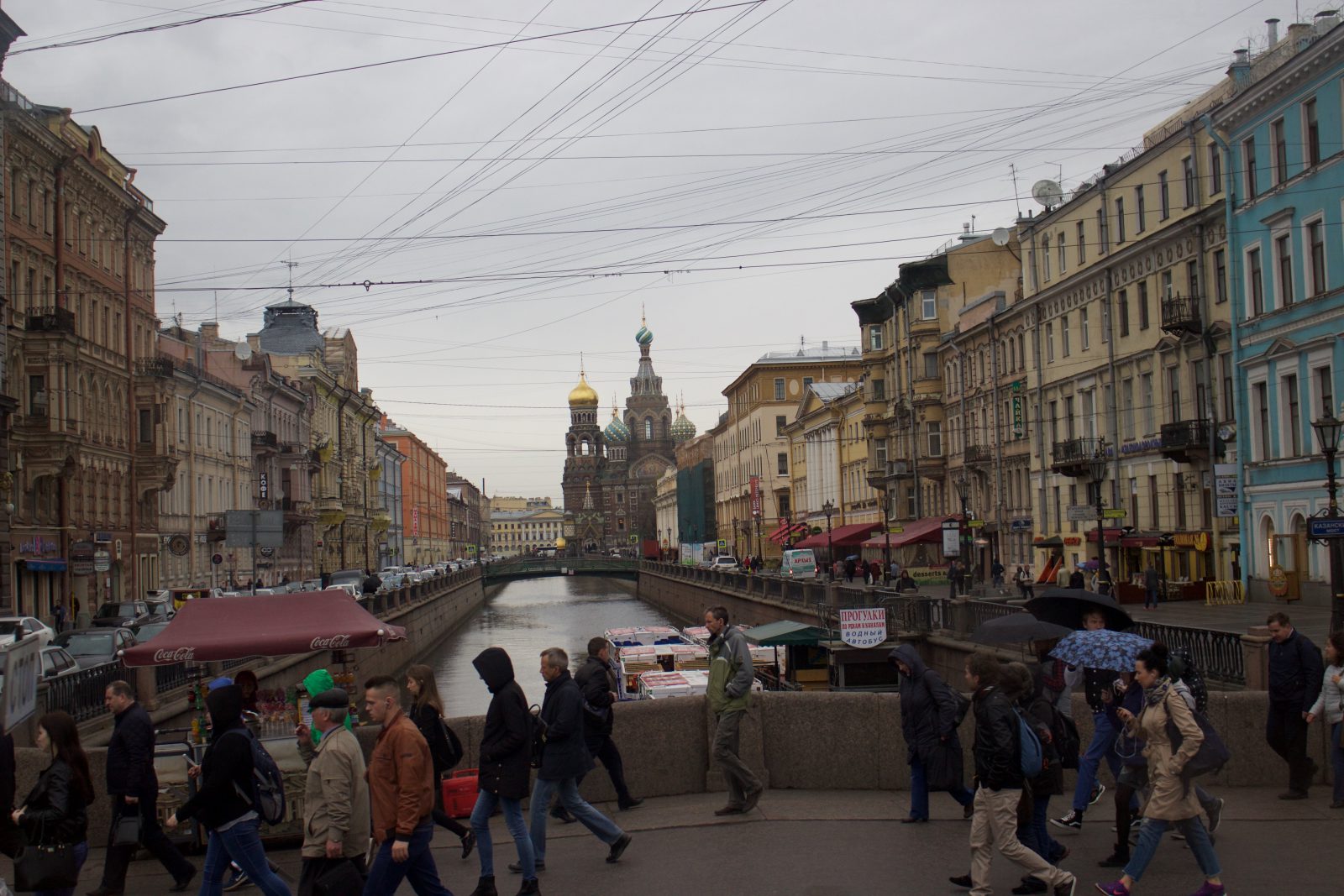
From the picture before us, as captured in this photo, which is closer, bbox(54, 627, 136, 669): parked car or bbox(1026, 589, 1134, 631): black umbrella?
bbox(1026, 589, 1134, 631): black umbrella

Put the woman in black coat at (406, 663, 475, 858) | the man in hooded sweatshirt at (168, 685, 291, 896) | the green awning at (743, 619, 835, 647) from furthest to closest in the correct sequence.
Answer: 1. the green awning at (743, 619, 835, 647)
2. the woman in black coat at (406, 663, 475, 858)
3. the man in hooded sweatshirt at (168, 685, 291, 896)

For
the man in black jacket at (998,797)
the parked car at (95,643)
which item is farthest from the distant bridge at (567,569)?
the man in black jacket at (998,797)

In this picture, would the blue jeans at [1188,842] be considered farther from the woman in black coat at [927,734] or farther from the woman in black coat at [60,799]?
the woman in black coat at [60,799]

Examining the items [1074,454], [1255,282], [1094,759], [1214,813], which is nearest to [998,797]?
[1214,813]

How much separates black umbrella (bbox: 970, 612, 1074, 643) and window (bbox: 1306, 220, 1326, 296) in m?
22.9

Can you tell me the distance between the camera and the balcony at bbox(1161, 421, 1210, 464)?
37.9 m

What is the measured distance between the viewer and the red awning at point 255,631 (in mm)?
14898

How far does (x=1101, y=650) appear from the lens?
10820 mm

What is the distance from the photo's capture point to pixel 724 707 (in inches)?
476

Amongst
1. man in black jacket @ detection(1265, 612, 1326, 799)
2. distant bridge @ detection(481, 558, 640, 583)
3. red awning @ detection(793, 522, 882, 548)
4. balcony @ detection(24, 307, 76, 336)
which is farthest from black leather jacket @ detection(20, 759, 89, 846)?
distant bridge @ detection(481, 558, 640, 583)

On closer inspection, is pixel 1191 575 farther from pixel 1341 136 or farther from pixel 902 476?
pixel 902 476

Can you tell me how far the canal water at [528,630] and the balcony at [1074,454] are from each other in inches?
682

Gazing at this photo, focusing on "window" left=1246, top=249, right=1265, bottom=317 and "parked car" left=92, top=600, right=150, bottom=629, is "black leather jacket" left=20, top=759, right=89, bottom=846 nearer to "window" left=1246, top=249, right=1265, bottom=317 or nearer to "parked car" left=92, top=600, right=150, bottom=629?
"parked car" left=92, top=600, right=150, bottom=629

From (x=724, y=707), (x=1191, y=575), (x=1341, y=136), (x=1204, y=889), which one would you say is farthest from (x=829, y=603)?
(x=1204, y=889)
